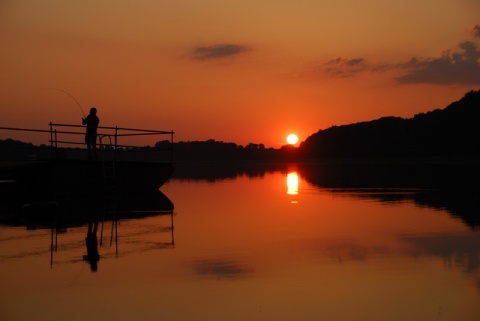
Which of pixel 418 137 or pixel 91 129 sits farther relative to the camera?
pixel 418 137

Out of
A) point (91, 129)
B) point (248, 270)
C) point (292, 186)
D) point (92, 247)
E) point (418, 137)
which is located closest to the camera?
point (248, 270)

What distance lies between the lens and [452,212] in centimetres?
1650

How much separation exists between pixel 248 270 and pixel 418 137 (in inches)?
6716

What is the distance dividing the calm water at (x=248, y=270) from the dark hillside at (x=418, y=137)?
142 meters

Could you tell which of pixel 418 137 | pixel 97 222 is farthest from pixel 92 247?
pixel 418 137

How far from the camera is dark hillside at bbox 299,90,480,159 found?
500 feet

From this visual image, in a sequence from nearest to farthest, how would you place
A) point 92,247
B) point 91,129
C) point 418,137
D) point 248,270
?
1. point 248,270
2. point 92,247
3. point 91,129
4. point 418,137

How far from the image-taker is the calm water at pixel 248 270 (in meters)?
6.64

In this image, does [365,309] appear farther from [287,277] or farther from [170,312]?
[170,312]

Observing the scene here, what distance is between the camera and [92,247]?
10695 mm

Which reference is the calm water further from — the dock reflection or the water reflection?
the water reflection

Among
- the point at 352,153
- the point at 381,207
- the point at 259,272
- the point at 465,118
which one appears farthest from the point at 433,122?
the point at 259,272

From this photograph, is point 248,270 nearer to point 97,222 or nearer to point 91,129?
point 97,222

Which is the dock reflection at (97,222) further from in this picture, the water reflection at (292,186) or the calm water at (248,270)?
the water reflection at (292,186)
